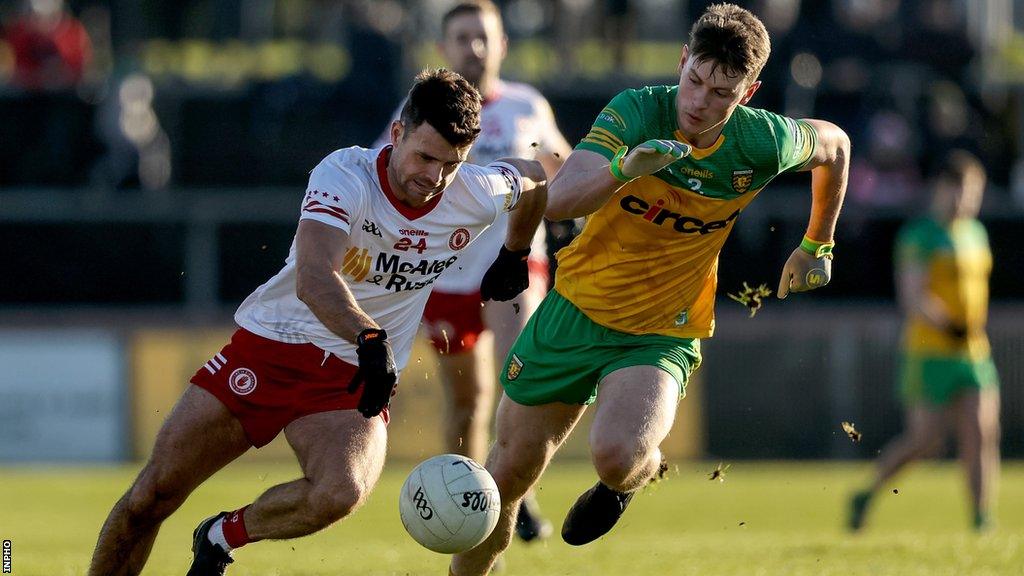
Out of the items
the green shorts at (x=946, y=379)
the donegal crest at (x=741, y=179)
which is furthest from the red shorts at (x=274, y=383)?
the green shorts at (x=946, y=379)

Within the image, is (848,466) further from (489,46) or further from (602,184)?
(602,184)

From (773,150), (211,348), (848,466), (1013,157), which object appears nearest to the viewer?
(773,150)

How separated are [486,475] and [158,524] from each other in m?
1.42

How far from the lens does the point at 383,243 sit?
677 cm

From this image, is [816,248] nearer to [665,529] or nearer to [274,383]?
[274,383]

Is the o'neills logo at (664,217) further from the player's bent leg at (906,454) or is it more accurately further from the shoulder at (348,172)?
the player's bent leg at (906,454)

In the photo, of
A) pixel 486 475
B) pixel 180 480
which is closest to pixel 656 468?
pixel 486 475

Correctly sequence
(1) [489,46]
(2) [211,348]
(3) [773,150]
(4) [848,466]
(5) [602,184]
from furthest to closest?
(4) [848,466], (2) [211,348], (1) [489,46], (3) [773,150], (5) [602,184]

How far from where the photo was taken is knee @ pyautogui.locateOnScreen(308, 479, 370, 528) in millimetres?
6570

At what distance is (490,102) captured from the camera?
9.77 meters

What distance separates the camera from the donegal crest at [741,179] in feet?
23.2

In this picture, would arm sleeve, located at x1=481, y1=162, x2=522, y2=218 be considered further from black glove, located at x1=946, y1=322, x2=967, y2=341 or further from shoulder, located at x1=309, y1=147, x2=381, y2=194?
black glove, located at x1=946, y1=322, x2=967, y2=341

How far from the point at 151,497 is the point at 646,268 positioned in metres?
2.39

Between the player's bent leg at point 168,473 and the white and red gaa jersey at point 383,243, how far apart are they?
17.6 inches
